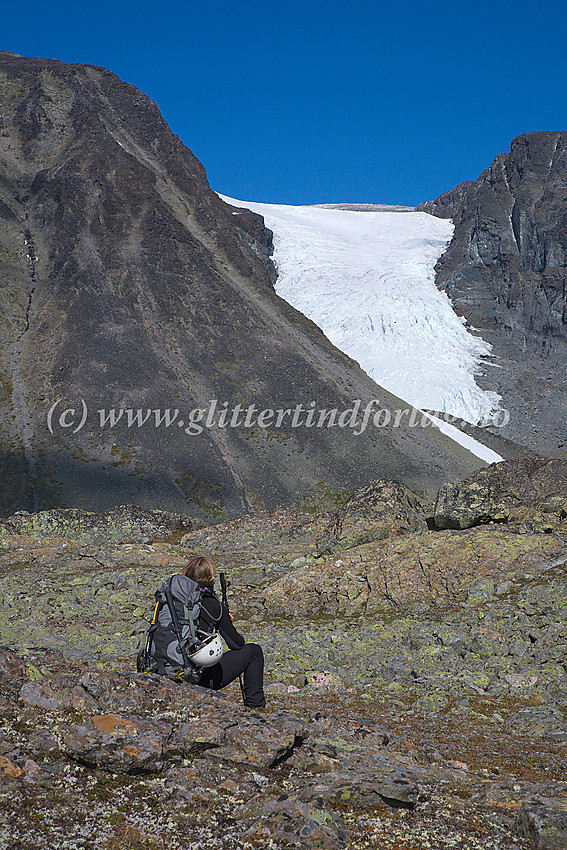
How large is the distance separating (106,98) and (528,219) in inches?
3669

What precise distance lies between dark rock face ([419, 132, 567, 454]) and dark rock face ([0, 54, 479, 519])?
46.7 m

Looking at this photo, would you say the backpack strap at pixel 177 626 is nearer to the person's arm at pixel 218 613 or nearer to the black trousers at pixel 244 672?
the person's arm at pixel 218 613

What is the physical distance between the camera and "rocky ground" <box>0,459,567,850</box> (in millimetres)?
5867

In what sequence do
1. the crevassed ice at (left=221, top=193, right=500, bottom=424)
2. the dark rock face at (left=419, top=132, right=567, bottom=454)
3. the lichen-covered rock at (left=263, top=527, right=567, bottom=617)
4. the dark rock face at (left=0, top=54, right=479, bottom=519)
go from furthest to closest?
the dark rock face at (left=419, top=132, right=567, bottom=454), the crevassed ice at (left=221, top=193, right=500, bottom=424), the dark rock face at (left=0, top=54, right=479, bottom=519), the lichen-covered rock at (left=263, top=527, right=567, bottom=617)

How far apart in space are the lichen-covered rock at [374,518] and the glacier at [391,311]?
77.3 metres

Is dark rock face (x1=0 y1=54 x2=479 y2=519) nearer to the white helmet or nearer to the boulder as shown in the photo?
the boulder

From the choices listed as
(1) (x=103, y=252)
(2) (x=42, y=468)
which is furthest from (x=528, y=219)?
(2) (x=42, y=468)

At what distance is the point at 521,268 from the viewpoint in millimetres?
148250

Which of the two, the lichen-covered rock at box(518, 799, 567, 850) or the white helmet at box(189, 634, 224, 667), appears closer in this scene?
the lichen-covered rock at box(518, 799, 567, 850)

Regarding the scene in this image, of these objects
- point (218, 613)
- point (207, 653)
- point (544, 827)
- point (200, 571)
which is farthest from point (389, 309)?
point (544, 827)

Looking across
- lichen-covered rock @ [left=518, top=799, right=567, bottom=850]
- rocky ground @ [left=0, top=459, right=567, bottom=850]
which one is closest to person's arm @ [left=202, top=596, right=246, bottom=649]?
rocky ground @ [left=0, top=459, right=567, bottom=850]

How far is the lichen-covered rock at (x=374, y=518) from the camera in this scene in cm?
2245

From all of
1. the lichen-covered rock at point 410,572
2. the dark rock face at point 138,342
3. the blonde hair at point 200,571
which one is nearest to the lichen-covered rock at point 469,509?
the lichen-covered rock at point 410,572

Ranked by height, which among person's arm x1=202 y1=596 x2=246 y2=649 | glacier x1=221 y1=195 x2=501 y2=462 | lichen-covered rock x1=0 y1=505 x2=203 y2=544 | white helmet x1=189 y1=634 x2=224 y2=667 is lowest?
lichen-covered rock x1=0 y1=505 x2=203 y2=544
